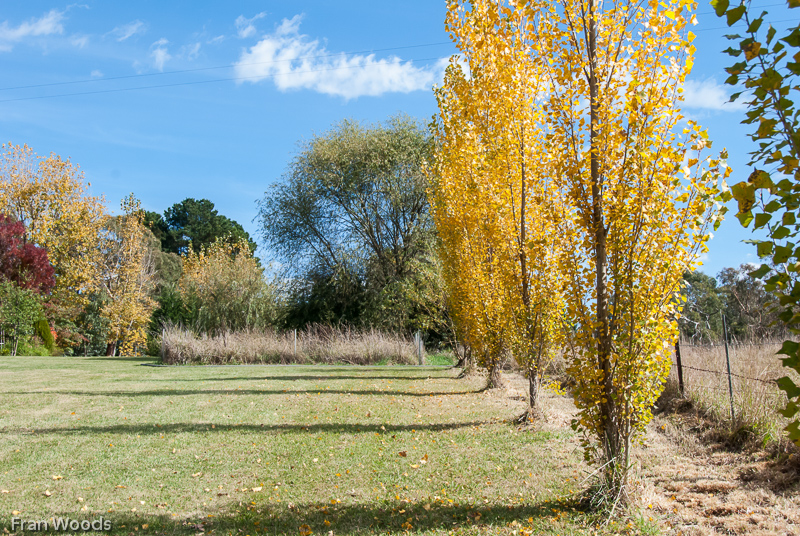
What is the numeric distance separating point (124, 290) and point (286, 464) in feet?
81.0

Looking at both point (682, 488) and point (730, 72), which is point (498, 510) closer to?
point (682, 488)

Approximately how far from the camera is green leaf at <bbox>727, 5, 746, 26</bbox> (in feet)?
5.30

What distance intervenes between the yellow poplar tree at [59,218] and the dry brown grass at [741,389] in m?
25.7

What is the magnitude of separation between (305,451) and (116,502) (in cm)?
201

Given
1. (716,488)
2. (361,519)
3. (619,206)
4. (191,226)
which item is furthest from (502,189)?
(191,226)

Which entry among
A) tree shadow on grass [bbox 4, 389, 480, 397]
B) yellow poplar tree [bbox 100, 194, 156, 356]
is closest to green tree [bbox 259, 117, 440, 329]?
yellow poplar tree [bbox 100, 194, 156, 356]

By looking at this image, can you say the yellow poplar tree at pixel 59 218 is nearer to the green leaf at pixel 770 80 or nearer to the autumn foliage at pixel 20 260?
the autumn foliage at pixel 20 260

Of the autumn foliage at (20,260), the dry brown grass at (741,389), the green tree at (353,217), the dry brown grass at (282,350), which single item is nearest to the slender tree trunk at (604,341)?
the dry brown grass at (741,389)

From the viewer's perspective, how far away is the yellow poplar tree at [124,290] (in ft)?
84.1

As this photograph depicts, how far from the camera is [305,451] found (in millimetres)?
5777

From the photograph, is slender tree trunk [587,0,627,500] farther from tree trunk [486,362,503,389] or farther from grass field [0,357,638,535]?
tree trunk [486,362,503,389]

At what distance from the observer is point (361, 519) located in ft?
12.7

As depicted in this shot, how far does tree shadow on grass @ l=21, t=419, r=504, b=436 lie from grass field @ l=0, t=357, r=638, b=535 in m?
0.03

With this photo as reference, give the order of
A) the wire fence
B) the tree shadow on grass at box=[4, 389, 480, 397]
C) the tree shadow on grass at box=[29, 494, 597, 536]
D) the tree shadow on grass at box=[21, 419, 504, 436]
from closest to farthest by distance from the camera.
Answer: the tree shadow on grass at box=[29, 494, 597, 536] < the wire fence < the tree shadow on grass at box=[21, 419, 504, 436] < the tree shadow on grass at box=[4, 389, 480, 397]
